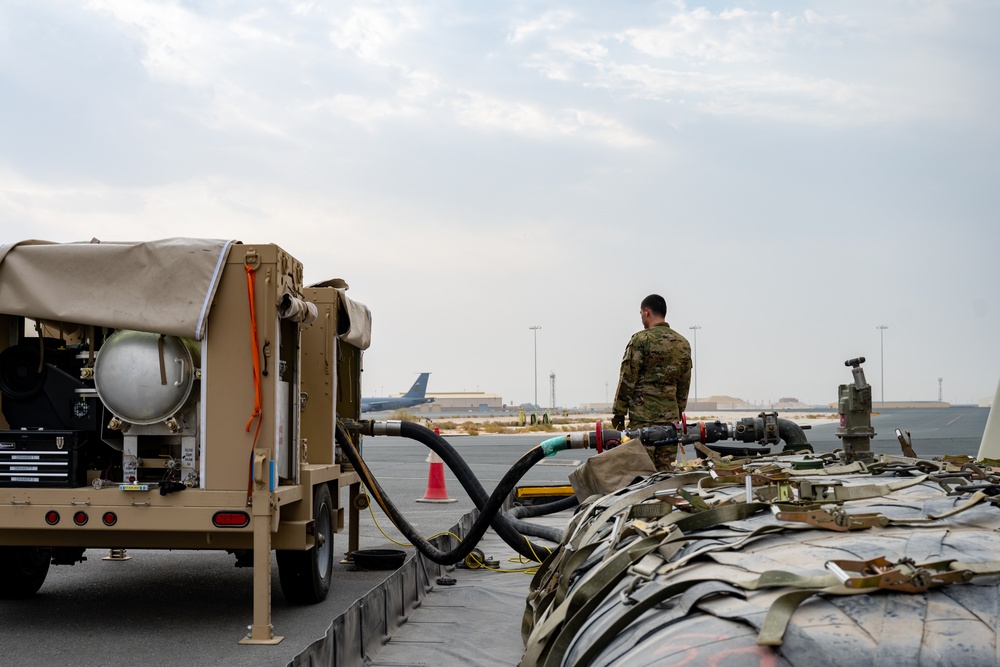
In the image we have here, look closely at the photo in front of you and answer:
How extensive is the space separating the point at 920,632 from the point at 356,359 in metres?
8.04

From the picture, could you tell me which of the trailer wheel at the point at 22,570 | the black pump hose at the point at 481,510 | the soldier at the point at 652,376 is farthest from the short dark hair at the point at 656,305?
the trailer wheel at the point at 22,570

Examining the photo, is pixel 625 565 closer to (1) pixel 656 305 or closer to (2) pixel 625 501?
(2) pixel 625 501

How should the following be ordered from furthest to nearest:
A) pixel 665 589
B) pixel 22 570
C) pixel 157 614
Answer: pixel 22 570
pixel 157 614
pixel 665 589

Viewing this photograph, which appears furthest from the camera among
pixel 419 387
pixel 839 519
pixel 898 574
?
pixel 419 387

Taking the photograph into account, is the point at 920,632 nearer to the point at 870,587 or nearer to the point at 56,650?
the point at 870,587

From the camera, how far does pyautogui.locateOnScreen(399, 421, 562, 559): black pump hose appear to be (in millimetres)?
8641

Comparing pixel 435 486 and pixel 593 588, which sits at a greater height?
pixel 593 588

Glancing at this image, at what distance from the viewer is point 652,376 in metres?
8.91

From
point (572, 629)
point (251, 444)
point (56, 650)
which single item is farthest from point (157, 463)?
point (572, 629)

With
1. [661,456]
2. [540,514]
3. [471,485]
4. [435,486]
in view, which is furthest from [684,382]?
[435,486]

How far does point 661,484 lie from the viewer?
5289 millimetres

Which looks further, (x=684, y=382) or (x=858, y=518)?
(x=684, y=382)

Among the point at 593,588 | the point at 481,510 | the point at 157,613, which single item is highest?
the point at 593,588

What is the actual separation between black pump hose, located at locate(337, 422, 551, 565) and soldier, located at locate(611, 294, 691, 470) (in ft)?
3.94
